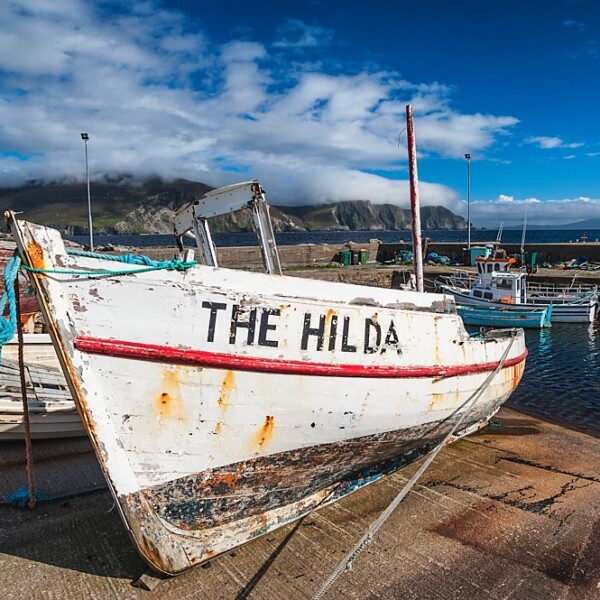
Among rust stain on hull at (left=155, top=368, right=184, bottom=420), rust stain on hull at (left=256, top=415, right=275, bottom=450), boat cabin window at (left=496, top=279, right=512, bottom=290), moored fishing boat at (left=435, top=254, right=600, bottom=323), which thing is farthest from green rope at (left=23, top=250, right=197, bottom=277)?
boat cabin window at (left=496, top=279, right=512, bottom=290)

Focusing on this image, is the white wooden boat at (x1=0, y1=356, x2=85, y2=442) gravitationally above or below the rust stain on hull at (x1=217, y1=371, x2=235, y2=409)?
below

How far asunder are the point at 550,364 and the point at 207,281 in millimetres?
13998

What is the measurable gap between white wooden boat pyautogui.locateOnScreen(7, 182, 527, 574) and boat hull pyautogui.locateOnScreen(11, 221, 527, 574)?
11 millimetres

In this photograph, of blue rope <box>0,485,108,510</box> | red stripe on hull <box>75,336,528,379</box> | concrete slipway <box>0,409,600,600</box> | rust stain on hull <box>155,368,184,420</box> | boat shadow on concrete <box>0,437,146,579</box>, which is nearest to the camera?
red stripe on hull <box>75,336,528,379</box>

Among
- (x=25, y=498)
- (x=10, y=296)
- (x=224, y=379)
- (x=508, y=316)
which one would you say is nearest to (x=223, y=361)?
(x=224, y=379)

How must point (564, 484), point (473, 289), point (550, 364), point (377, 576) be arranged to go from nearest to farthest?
1. point (377, 576)
2. point (564, 484)
3. point (550, 364)
4. point (473, 289)

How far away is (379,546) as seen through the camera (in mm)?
4746

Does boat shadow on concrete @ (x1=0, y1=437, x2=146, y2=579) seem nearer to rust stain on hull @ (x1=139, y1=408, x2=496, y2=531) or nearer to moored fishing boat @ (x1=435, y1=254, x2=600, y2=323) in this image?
rust stain on hull @ (x1=139, y1=408, x2=496, y2=531)

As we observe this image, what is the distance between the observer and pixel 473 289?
22172 mm

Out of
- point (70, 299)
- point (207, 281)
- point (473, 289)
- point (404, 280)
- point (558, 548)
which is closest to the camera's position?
point (70, 299)

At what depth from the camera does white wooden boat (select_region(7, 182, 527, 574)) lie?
378 cm

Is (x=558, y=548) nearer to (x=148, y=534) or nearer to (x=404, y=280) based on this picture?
(x=148, y=534)

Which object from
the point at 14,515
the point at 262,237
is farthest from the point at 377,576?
the point at 14,515

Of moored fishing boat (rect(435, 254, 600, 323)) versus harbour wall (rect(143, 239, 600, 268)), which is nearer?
moored fishing boat (rect(435, 254, 600, 323))
